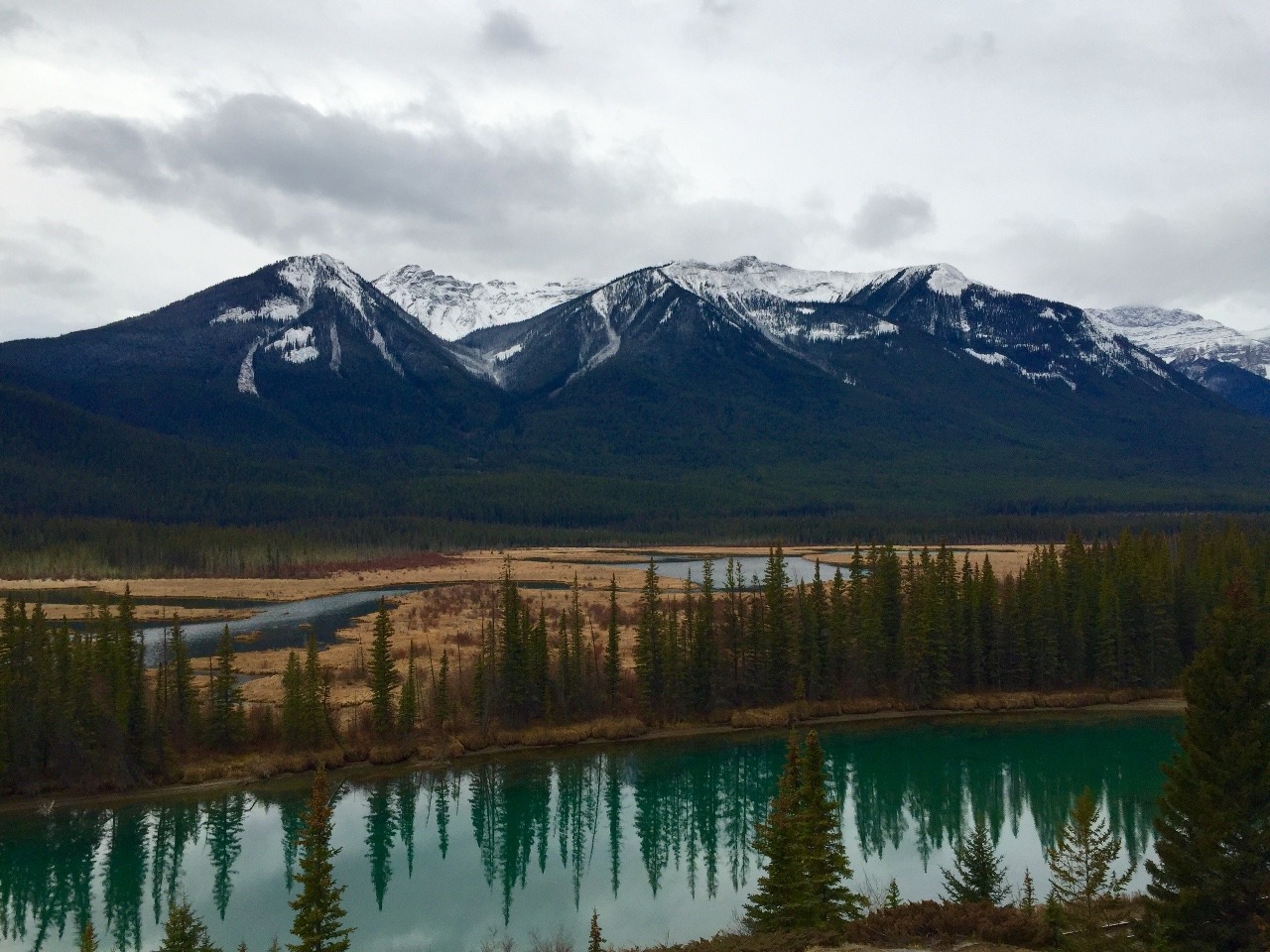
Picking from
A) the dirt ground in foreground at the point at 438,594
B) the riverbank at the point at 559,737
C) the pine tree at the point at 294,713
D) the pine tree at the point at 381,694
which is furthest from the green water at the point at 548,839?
the dirt ground in foreground at the point at 438,594

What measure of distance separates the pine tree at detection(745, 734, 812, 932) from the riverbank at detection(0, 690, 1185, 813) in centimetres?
2486

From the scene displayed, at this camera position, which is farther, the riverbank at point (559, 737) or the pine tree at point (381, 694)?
the pine tree at point (381, 694)

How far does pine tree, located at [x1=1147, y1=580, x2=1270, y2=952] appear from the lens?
2245 cm

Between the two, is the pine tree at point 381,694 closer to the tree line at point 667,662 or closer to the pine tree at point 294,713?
the tree line at point 667,662

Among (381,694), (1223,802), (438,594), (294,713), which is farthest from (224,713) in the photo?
(438,594)

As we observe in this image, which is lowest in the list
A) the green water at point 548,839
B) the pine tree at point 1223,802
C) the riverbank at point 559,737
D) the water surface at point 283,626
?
the green water at point 548,839

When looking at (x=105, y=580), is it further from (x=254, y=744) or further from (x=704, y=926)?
(x=704, y=926)

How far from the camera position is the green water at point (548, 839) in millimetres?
38875

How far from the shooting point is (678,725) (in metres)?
65.3

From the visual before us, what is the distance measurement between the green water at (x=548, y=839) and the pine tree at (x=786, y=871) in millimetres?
8441

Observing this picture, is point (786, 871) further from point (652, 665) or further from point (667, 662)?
point (652, 665)

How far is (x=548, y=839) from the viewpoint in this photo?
4825 cm

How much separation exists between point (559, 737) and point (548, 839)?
528 inches


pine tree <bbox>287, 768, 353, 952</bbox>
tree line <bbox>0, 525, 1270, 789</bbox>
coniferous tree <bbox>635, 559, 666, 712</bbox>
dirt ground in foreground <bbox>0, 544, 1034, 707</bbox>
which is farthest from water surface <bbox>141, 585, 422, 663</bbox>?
pine tree <bbox>287, 768, 353, 952</bbox>
